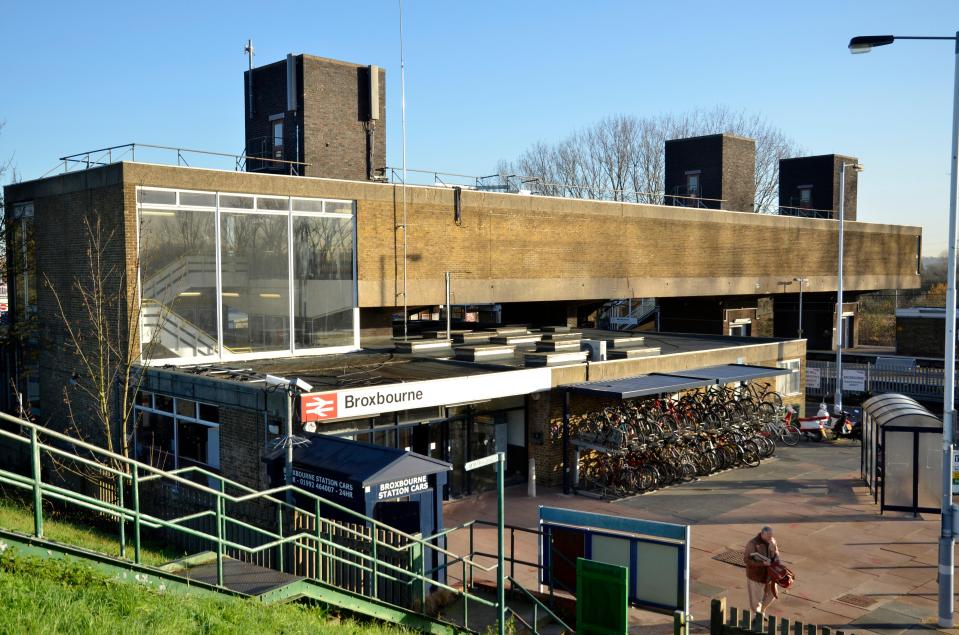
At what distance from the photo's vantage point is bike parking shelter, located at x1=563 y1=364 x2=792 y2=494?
19.9m

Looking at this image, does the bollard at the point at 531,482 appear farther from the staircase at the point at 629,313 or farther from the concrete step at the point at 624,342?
the staircase at the point at 629,313

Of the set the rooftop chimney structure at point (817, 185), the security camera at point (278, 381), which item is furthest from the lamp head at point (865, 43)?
the rooftop chimney structure at point (817, 185)

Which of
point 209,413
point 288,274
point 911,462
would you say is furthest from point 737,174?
point 209,413

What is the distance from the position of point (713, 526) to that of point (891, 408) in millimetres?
5316

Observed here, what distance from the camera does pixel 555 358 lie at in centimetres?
2136

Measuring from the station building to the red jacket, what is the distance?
297 inches

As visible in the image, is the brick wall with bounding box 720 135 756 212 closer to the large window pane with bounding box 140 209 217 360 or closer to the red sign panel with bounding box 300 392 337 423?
the large window pane with bounding box 140 209 217 360

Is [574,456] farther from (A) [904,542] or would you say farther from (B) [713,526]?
(A) [904,542]

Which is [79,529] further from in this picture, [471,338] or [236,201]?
[471,338]

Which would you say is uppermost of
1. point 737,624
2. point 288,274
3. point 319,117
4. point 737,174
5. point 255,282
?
point 737,174

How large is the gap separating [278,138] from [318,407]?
1594cm

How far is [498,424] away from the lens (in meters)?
20.9

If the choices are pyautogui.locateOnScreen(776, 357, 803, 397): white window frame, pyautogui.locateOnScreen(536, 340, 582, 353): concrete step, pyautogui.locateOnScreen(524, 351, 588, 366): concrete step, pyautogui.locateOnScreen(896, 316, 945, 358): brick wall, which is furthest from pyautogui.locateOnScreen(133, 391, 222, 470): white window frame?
pyautogui.locateOnScreen(896, 316, 945, 358): brick wall

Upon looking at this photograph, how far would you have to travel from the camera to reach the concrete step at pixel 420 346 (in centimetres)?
2423
